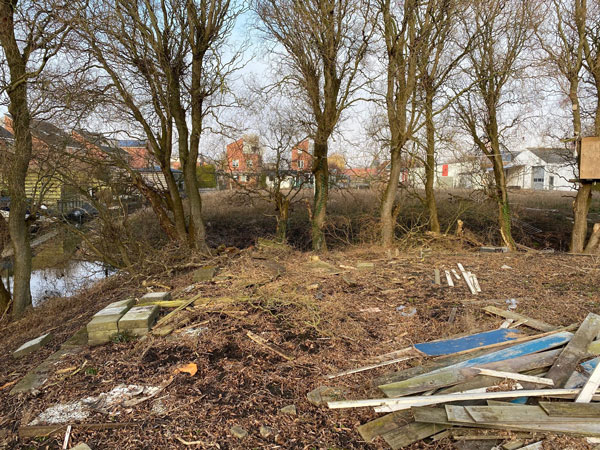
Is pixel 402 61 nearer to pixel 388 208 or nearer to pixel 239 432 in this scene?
pixel 388 208

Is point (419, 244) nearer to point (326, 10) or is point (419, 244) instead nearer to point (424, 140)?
point (424, 140)

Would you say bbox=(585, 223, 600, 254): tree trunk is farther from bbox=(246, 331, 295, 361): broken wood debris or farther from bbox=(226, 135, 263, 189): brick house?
bbox=(246, 331, 295, 361): broken wood debris

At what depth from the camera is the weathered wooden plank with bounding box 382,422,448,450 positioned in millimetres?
2459

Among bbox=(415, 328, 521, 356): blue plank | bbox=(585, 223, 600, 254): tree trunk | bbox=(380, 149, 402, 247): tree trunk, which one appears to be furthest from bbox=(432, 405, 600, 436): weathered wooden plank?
bbox=(585, 223, 600, 254): tree trunk

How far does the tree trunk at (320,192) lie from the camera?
12984 millimetres

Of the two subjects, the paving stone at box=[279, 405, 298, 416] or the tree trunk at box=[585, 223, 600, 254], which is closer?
the paving stone at box=[279, 405, 298, 416]

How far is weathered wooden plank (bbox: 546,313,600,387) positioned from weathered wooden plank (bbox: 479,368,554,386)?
10 cm

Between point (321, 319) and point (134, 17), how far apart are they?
9677 millimetres

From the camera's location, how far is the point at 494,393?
2688 millimetres

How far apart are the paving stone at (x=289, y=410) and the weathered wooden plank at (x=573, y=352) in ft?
6.23

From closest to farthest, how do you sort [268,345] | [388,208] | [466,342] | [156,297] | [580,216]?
1. [466,342]
2. [268,345]
3. [156,297]
4. [388,208]
5. [580,216]

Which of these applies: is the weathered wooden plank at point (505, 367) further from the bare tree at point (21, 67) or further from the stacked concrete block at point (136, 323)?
the bare tree at point (21, 67)

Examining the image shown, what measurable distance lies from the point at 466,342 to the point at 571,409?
127 centimetres

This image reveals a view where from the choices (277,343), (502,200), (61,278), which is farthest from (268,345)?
(61,278)
